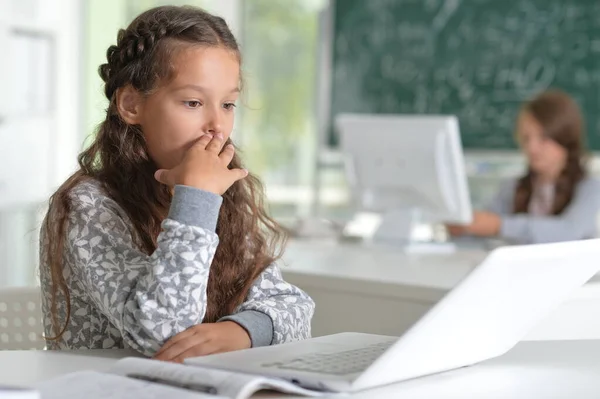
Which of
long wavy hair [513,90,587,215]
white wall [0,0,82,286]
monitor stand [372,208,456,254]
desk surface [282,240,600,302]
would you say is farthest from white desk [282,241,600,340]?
white wall [0,0,82,286]

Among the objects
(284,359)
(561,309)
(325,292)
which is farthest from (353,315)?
(284,359)

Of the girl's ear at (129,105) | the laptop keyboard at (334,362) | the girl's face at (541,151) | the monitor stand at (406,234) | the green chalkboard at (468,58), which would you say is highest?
the green chalkboard at (468,58)

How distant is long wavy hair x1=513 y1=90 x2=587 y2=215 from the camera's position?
3.75 m

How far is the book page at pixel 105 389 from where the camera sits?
0.94 meters

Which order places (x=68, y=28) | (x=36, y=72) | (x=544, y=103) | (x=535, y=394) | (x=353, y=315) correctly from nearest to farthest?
(x=535, y=394) → (x=353, y=315) → (x=544, y=103) → (x=36, y=72) → (x=68, y=28)

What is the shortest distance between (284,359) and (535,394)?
0.91 ft

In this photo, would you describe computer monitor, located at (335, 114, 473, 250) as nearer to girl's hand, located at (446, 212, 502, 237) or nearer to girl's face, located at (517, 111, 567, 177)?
girl's hand, located at (446, 212, 502, 237)

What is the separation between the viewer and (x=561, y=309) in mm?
1553

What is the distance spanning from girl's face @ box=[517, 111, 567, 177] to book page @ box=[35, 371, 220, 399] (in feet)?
9.79

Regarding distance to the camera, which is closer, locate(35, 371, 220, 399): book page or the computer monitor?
locate(35, 371, 220, 399): book page

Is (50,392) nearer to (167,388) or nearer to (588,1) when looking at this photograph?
(167,388)

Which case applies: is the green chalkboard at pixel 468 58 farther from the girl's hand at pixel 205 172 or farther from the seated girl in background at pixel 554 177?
the girl's hand at pixel 205 172

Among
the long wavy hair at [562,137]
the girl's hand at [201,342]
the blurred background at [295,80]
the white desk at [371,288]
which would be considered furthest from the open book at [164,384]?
the blurred background at [295,80]

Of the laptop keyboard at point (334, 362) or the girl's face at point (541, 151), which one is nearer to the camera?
the laptop keyboard at point (334, 362)
